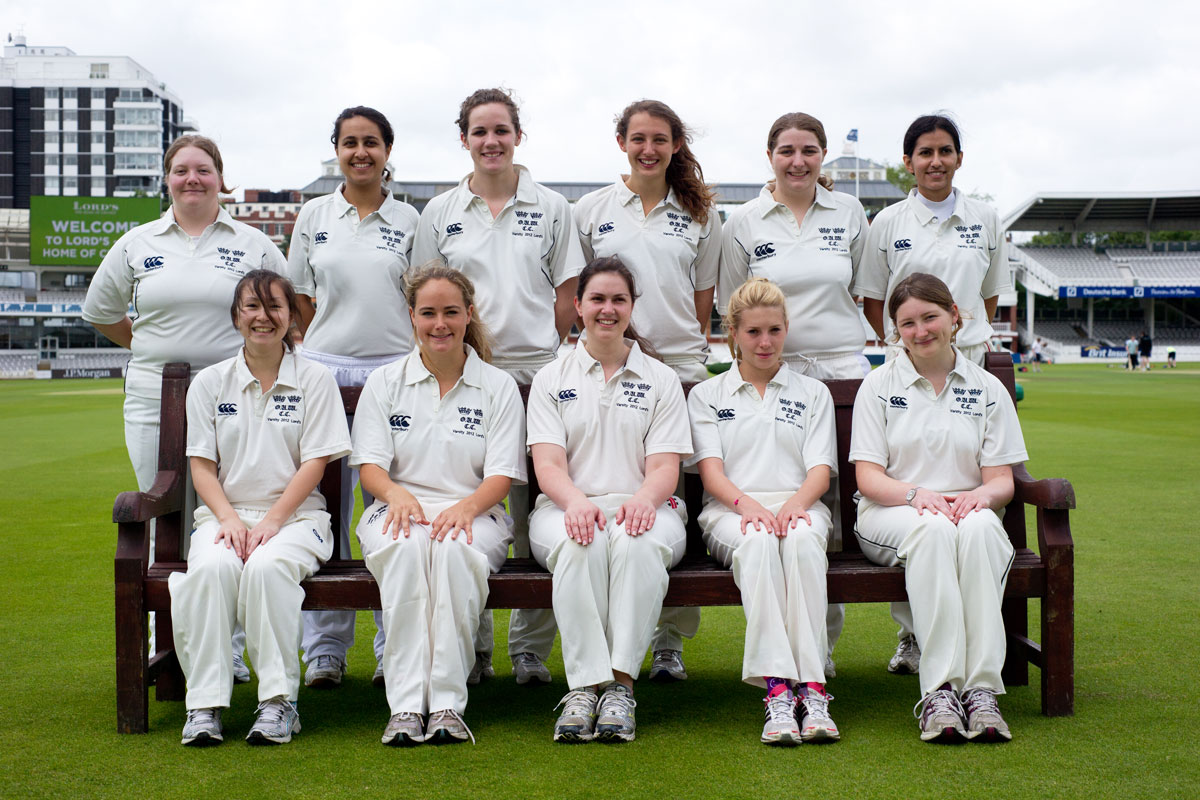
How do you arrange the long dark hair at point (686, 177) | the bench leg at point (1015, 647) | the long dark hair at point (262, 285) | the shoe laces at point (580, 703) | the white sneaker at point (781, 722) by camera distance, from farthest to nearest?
the long dark hair at point (686, 177), the bench leg at point (1015, 647), the long dark hair at point (262, 285), the shoe laces at point (580, 703), the white sneaker at point (781, 722)

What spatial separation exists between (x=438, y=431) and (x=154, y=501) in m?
1.09

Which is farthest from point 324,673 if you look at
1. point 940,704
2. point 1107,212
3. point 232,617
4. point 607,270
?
point 1107,212

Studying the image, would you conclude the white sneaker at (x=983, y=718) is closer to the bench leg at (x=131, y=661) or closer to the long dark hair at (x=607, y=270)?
the long dark hair at (x=607, y=270)

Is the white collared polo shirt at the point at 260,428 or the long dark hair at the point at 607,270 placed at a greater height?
the long dark hair at the point at 607,270

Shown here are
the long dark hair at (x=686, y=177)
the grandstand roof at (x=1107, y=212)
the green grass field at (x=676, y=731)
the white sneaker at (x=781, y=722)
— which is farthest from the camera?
the grandstand roof at (x=1107, y=212)

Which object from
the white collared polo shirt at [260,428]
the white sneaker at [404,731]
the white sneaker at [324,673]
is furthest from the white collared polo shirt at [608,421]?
the white sneaker at [324,673]

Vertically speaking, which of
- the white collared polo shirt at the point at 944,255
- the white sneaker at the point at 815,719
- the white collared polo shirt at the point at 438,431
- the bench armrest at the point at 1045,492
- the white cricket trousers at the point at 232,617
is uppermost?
the white collared polo shirt at the point at 944,255

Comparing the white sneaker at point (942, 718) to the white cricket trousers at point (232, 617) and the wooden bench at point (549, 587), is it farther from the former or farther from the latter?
the white cricket trousers at point (232, 617)

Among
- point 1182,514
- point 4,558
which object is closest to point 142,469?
point 4,558

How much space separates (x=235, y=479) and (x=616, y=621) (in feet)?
5.33

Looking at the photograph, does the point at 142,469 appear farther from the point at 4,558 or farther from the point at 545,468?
the point at 4,558

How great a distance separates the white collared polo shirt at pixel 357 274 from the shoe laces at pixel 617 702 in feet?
6.38

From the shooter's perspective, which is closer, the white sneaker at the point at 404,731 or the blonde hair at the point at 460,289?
the white sneaker at the point at 404,731

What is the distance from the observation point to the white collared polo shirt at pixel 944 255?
476 centimetres
